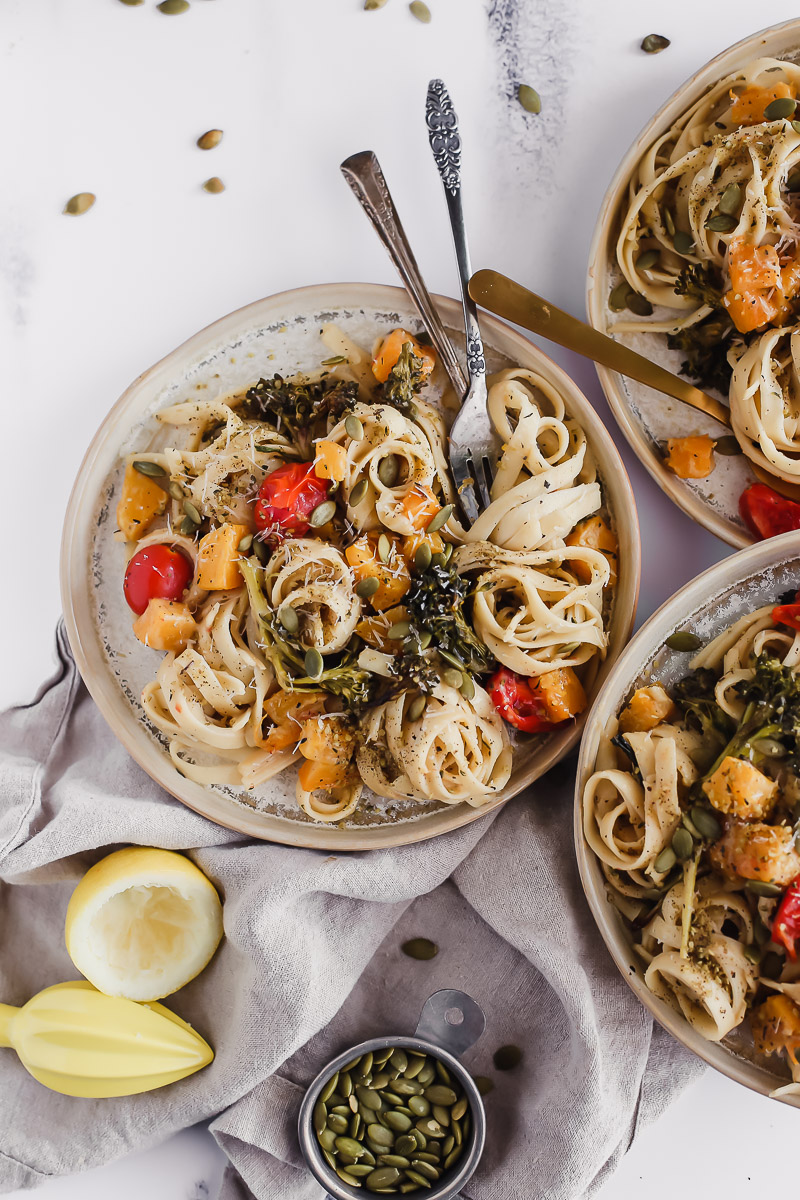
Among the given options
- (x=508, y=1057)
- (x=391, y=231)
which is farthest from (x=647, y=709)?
(x=391, y=231)

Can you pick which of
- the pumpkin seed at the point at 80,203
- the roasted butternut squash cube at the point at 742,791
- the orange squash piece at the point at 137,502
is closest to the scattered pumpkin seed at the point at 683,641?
the roasted butternut squash cube at the point at 742,791

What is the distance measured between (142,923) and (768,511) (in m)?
3.01

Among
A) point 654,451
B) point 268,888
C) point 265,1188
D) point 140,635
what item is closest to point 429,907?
point 268,888

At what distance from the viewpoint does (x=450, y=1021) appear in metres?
3.24

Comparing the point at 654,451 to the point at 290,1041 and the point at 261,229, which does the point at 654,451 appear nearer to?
the point at 261,229

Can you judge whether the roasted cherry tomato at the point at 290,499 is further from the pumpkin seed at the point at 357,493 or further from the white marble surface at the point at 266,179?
the white marble surface at the point at 266,179

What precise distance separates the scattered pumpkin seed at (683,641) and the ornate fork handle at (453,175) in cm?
122

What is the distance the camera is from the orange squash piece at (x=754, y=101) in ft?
9.66

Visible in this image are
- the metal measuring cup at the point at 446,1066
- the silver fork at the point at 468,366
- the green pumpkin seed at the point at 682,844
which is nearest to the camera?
the green pumpkin seed at the point at 682,844

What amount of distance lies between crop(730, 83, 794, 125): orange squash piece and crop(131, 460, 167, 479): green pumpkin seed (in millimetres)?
2537

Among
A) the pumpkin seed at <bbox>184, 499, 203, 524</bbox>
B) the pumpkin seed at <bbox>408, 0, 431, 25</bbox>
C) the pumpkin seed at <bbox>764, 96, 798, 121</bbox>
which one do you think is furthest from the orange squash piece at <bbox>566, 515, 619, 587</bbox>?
the pumpkin seed at <bbox>408, 0, 431, 25</bbox>

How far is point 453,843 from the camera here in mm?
3264

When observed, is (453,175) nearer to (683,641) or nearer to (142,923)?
(683,641)

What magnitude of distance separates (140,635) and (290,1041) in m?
1.65
